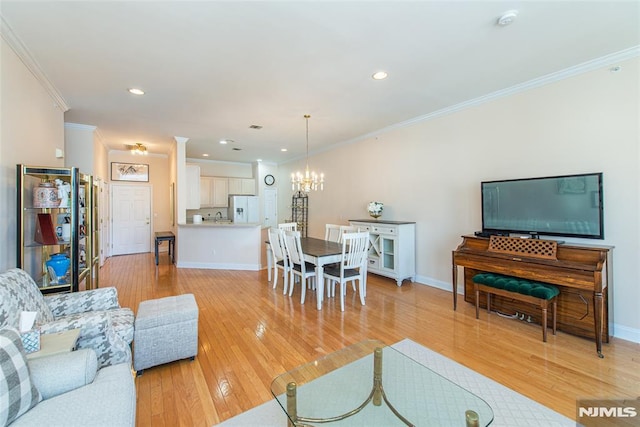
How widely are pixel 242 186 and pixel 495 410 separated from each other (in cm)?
799

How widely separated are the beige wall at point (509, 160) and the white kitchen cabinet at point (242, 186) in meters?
3.80

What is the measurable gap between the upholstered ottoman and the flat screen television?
11.4ft

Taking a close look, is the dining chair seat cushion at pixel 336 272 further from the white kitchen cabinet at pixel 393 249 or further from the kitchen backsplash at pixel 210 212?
the kitchen backsplash at pixel 210 212

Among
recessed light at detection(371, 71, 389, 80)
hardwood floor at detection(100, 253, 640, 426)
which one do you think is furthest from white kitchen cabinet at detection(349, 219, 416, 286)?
recessed light at detection(371, 71, 389, 80)

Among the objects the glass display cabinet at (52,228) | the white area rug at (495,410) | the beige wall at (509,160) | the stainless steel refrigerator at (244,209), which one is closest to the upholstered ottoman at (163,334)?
the white area rug at (495,410)

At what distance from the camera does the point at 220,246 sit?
579 cm

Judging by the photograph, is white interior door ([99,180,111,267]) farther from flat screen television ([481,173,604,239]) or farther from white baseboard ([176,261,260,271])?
flat screen television ([481,173,604,239])

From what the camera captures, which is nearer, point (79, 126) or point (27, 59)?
point (27, 59)

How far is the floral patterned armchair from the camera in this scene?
5.70ft

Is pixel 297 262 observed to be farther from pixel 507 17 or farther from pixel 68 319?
pixel 507 17

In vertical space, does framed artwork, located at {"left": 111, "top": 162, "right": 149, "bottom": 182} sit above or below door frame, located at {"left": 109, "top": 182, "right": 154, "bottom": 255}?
above

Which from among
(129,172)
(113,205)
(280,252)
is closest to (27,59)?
(280,252)

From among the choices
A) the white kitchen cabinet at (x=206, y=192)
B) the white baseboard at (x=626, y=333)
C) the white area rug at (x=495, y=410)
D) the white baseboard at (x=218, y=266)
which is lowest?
the white area rug at (x=495, y=410)

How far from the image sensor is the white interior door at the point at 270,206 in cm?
873
